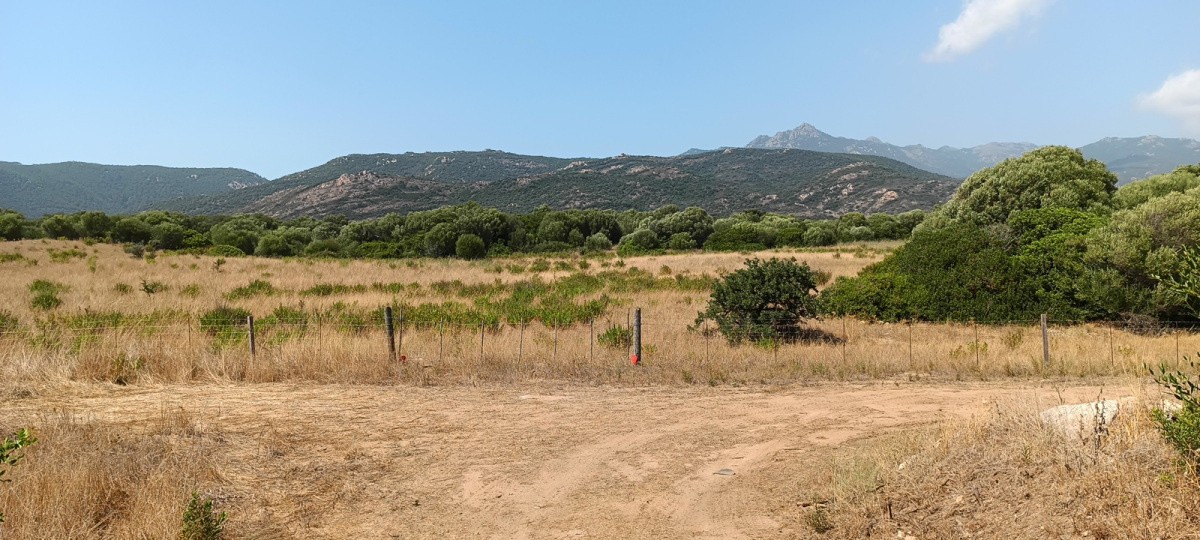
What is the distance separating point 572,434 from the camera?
831 cm

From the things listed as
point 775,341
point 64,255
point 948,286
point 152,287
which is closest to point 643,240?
point 64,255

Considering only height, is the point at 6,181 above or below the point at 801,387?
above

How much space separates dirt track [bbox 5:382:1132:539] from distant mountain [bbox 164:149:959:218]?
10855 centimetres

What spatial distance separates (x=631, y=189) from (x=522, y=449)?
14093cm

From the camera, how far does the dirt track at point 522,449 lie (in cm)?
582

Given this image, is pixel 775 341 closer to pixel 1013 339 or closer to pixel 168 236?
pixel 1013 339

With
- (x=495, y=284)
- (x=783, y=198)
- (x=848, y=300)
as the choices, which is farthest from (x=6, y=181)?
(x=848, y=300)

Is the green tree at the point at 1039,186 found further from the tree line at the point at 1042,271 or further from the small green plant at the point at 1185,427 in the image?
the small green plant at the point at 1185,427

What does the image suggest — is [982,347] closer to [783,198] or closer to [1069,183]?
[1069,183]

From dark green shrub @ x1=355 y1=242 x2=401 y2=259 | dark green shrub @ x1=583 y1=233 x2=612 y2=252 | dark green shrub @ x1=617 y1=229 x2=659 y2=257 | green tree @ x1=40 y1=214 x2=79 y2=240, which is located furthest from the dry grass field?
green tree @ x1=40 y1=214 x2=79 y2=240

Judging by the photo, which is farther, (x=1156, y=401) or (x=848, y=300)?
(x=848, y=300)

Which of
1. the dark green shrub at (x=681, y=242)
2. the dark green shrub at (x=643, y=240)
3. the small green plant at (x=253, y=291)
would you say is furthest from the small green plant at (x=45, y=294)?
the dark green shrub at (x=681, y=242)

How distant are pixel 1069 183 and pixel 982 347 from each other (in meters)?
23.8

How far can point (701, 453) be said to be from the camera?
24.6 feet
